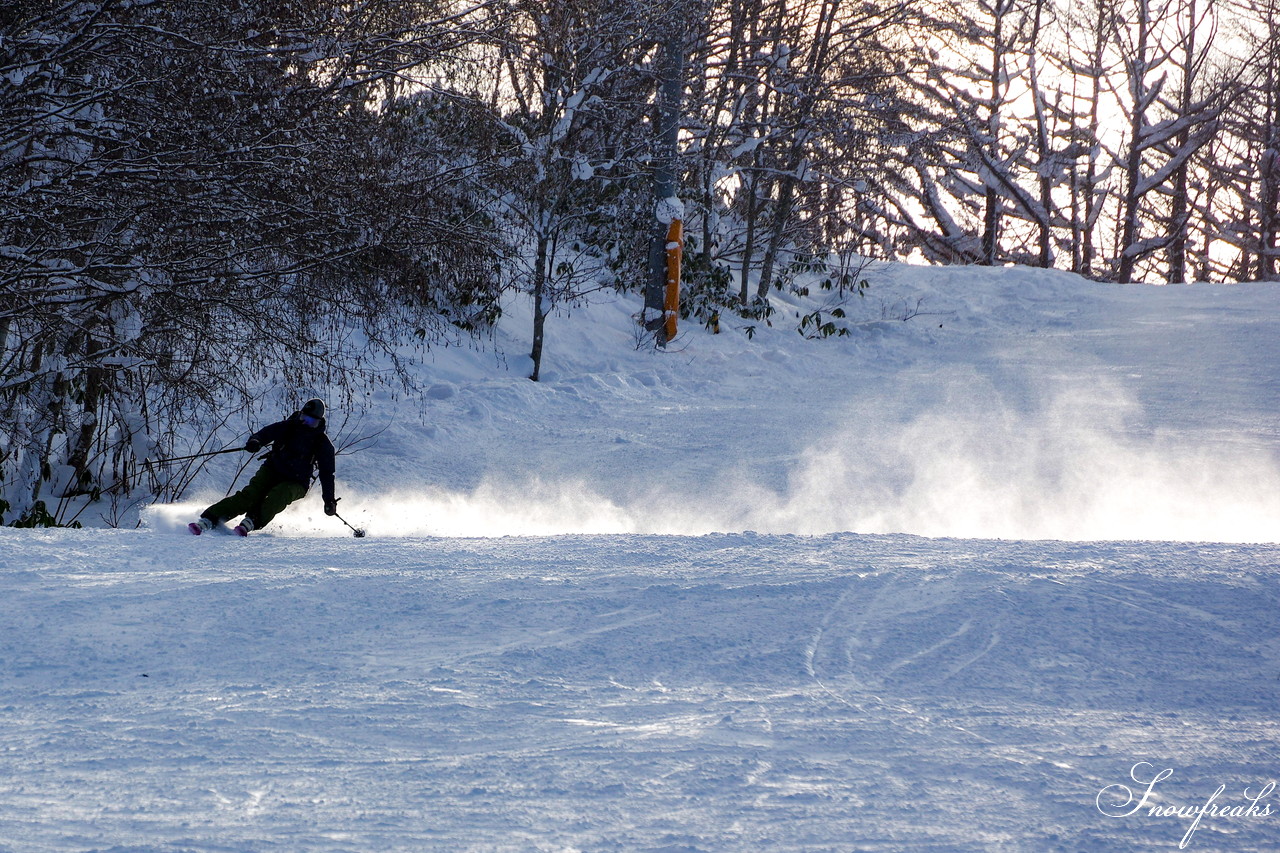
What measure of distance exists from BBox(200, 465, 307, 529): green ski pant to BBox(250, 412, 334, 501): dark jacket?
0.20 ft

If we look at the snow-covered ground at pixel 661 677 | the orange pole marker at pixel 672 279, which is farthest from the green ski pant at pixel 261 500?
the orange pole marker at pixel 672 279

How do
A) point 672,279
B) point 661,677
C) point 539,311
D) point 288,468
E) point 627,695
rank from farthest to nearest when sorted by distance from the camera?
point 672,279 → point 539,311 → point 288,468 → point 661,677 → point 627,695

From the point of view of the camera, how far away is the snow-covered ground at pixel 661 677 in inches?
103

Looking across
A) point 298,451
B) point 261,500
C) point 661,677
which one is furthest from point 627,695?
point 298,451

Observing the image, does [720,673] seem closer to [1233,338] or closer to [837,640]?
[837,640]

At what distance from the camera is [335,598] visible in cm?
438

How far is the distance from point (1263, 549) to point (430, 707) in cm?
450

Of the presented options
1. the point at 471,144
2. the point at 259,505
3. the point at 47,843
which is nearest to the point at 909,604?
the point at 47,843

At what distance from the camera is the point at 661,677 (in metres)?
3.62

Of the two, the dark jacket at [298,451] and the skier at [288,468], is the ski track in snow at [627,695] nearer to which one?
the skier at [288,468]

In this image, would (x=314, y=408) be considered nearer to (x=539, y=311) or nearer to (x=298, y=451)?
(x=298, y=451)

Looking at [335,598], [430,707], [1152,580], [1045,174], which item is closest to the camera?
[430,707]

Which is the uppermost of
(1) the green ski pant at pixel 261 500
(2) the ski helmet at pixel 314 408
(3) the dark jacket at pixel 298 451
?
(2) the ski helmet at pixel 314 408

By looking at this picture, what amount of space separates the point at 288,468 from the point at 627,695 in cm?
407
